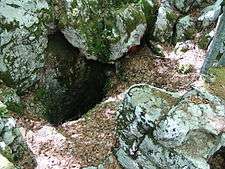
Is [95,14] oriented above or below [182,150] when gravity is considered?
above

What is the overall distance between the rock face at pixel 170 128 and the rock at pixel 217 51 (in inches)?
151

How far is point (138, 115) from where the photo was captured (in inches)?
476

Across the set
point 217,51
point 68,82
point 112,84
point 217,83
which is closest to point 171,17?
point 217,51

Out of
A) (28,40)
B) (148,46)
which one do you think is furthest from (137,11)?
(28,40)

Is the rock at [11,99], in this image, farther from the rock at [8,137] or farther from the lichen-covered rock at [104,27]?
the lichen-covered rock at [104,27]

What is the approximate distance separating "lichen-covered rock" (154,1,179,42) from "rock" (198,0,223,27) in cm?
126

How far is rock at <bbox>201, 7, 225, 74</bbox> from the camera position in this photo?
49.4ft

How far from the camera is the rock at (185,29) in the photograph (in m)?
18.7

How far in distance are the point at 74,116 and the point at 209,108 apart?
25.0 ft

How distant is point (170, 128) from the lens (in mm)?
11391

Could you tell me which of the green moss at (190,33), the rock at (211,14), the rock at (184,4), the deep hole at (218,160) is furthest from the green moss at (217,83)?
the rock at (184,4)

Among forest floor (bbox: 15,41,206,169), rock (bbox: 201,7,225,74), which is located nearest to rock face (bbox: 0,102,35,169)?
forest floor (bbox: 15,41,206,169)

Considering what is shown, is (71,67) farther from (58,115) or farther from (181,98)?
(181,98)

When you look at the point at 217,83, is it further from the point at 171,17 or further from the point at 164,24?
the point at 171,17
